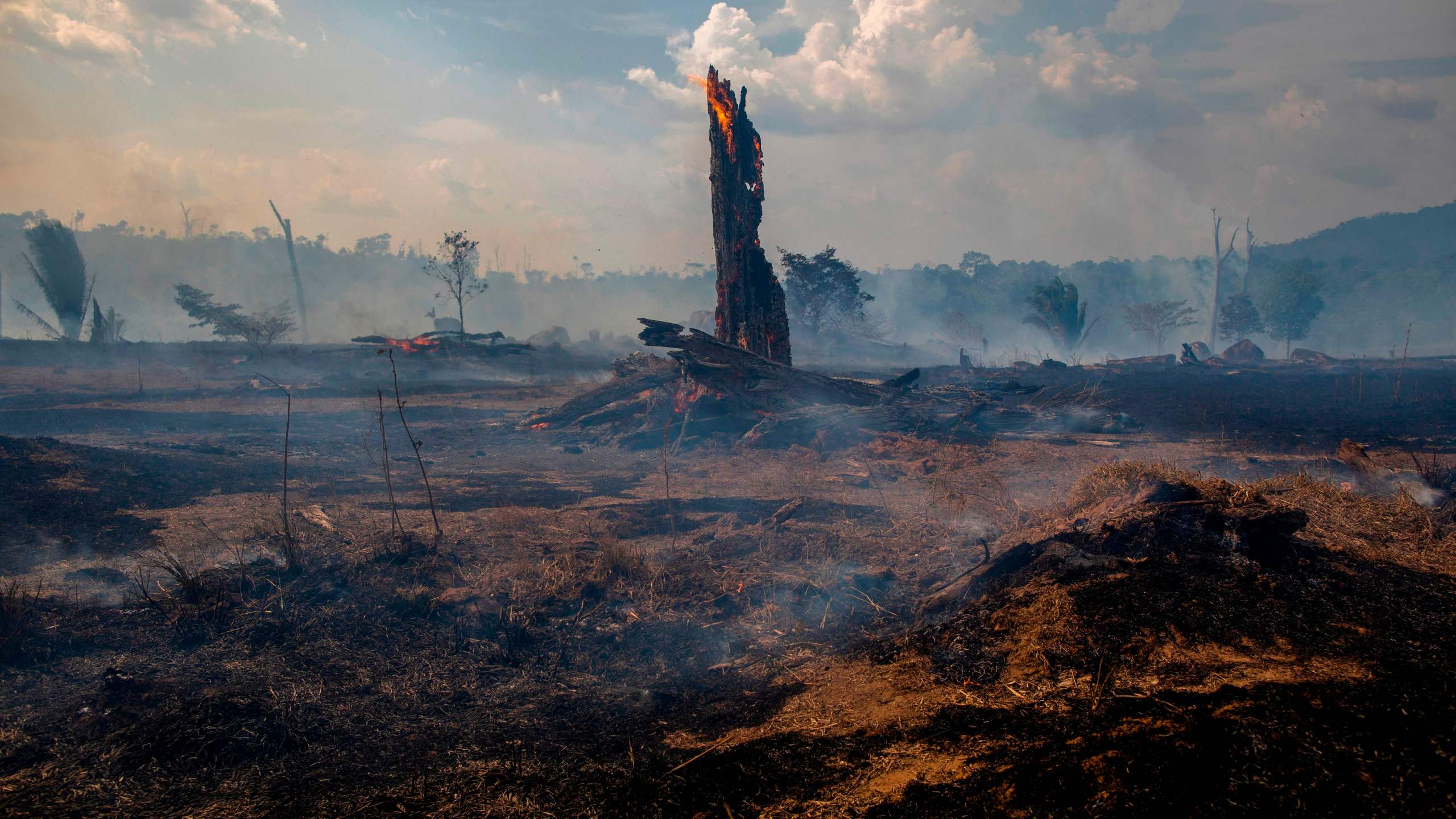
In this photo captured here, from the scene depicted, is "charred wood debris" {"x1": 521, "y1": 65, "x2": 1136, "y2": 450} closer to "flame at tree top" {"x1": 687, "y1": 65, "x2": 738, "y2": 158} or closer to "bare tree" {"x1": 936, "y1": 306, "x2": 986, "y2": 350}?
"flame at tree top" {"x1": 687, "y1": 65, "x2": 738, "y2": 158}

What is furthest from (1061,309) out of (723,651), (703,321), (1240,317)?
(723,651)

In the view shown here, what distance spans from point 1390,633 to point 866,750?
2.97 m

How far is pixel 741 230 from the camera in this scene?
17.8 metres

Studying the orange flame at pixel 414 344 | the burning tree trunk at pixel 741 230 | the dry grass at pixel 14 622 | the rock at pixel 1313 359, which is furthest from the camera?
the rock at pixel 1313 359

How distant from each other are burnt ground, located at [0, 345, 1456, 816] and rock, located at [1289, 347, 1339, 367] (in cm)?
3075

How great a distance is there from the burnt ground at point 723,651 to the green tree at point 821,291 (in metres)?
32.5

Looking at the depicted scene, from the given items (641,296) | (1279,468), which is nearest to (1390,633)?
(1279,468)

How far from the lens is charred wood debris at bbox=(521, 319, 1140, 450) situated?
46.6 feet

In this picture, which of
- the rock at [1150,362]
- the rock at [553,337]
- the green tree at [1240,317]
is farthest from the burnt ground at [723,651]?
the green tree at [1240,317]

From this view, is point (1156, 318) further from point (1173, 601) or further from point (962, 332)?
point (1173, 601)

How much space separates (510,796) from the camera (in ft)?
9.84

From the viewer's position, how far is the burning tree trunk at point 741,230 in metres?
17.6

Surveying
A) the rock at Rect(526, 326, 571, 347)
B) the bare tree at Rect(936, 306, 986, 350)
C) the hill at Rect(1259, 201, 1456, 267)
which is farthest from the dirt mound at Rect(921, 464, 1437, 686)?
the hill at Rect(1259, 201, 1456, 267)

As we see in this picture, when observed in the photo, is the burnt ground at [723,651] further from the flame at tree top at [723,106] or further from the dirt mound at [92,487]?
the flame at tree top at [723,106]
